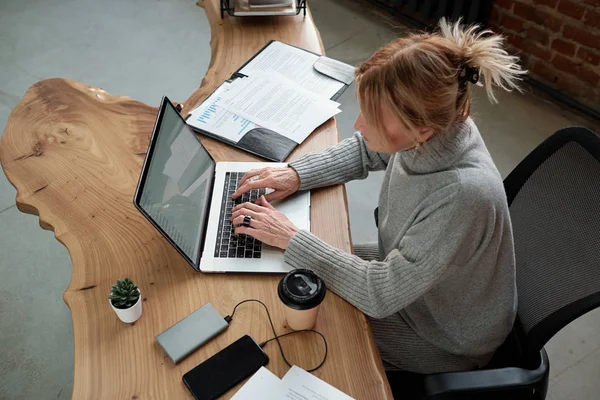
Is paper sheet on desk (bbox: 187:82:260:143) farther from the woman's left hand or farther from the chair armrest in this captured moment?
the chair armrest

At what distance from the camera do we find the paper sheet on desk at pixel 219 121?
5.09 feet

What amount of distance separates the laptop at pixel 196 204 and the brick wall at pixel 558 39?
2.09m

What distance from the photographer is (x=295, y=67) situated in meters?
1.77

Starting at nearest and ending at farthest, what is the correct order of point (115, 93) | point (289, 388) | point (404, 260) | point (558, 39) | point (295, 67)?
point (289, 388)
point (404, 260)
point (295, 67)
point (558, 39)
point (115, 93)

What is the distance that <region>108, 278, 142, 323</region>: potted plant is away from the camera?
111cm

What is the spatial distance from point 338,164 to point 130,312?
25.5 inches

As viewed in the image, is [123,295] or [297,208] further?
[297,208]

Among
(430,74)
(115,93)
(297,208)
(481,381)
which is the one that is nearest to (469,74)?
(430,74)

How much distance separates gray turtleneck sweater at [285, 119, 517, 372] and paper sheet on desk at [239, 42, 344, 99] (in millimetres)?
464

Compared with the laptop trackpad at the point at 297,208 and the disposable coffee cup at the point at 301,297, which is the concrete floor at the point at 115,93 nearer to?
the laptop trackpad at the point at 297,208

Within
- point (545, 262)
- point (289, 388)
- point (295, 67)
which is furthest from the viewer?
point (295, 67)

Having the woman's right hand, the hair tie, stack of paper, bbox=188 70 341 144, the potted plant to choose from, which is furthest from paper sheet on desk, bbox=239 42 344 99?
the potted plant

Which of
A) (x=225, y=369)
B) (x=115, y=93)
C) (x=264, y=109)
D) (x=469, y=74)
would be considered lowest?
(x=115, y=93)

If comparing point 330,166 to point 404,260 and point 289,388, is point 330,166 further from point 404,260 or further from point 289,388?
point 289,388
